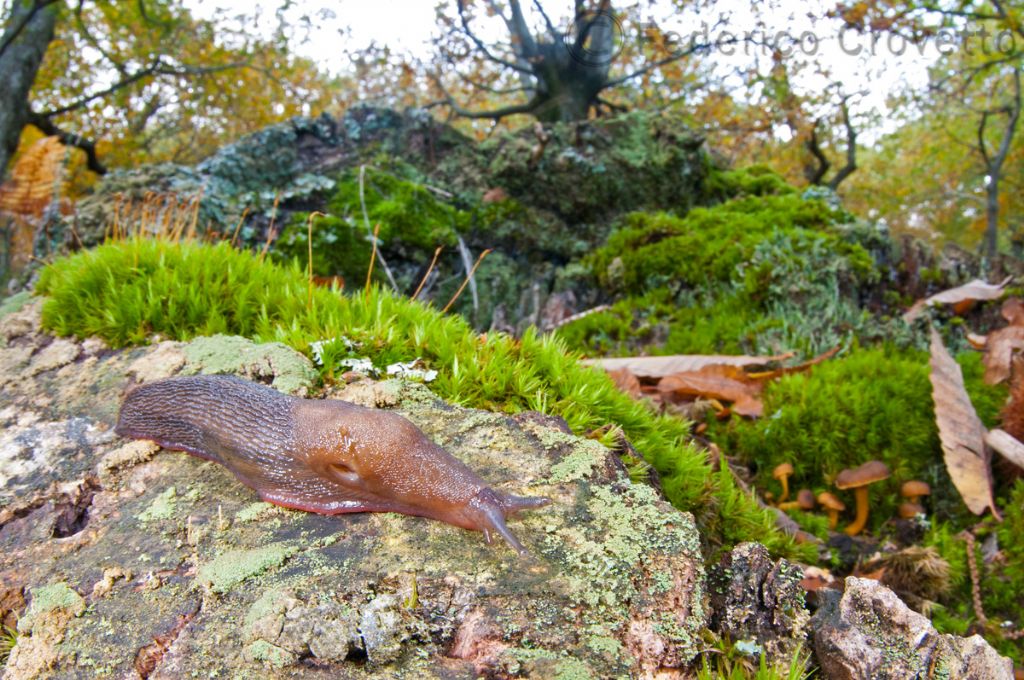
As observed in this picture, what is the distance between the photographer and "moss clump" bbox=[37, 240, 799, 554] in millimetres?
3082

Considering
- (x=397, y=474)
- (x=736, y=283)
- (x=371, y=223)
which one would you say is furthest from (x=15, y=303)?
(x=736, y=283)

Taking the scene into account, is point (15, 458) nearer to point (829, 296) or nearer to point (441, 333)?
point (441, 333)

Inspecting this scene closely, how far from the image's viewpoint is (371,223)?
242 inches

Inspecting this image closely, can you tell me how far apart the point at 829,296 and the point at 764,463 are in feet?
6.22

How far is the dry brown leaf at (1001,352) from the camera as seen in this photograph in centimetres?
426

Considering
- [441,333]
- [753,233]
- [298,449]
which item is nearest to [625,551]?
[298,449]

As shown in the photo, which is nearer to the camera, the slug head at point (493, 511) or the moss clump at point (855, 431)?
→ the slug head at point (493, 511)

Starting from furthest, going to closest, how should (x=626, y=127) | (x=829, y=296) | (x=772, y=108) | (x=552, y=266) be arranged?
(x=772, y=108), (x=626, y=127), (x=552, y=266), (x=829, y=296)

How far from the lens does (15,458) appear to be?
2.84 m

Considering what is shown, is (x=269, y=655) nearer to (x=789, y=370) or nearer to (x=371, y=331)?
(x=371, y=331)

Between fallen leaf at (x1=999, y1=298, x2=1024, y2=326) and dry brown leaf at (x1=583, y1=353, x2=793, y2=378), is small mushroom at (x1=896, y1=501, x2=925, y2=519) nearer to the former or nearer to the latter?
dry brown leaf at (x1=583, y1=353, x2=793, y2=378)

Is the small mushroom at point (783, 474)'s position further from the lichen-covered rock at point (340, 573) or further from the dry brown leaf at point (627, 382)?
the lichen-covered rock at point (340, 573)

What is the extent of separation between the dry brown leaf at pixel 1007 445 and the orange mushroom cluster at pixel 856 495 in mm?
Answer: 415

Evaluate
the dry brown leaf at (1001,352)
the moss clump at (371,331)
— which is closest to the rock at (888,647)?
the moss clump at (371,331)
